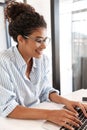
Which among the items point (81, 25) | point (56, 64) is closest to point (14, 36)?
point (56, 64)

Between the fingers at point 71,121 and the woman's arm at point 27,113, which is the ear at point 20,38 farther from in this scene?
the fingers at point 71,121

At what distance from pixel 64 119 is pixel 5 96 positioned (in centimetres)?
32

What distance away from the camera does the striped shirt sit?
955 mm

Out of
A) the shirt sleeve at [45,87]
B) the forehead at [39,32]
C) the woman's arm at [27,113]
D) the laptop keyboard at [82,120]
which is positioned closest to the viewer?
the laptop keyboard at [82,120]

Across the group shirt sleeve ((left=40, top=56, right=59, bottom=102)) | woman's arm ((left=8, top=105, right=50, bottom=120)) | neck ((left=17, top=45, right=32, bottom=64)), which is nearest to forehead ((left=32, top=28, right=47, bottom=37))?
neck ((left=17, top=45, right=32, bottom=64))

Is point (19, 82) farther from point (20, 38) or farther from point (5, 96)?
point (20, 38)

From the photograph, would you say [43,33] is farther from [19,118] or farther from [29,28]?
[19,118]

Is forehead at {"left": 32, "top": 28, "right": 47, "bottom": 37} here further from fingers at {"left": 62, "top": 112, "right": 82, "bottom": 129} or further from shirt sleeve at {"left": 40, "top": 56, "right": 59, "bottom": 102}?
fingers at {"left": 62, "top": 112, "right": 82, "bottom": 129}

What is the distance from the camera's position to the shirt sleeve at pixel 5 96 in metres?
0.95

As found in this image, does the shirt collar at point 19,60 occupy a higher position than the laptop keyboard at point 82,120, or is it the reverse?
the shirt collar at point 19,60

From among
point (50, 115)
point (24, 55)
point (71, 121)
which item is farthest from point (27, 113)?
point (24, 55)

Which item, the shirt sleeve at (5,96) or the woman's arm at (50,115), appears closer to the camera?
the woman's arm at (50,115)

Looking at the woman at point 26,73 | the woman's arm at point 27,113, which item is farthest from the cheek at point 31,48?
the woman's arm at point 27,113

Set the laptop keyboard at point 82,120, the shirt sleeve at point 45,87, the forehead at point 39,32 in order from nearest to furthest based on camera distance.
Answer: the laptop keyboard at point 82,120, the forehead at point 39,32, the shirt sleeve at point 45,87
